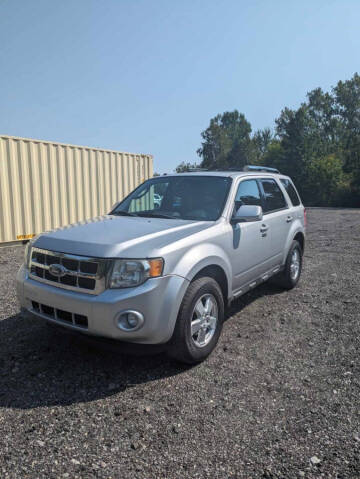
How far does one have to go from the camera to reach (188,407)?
2.63 meters

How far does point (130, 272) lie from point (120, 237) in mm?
394

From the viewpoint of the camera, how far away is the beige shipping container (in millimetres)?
8656

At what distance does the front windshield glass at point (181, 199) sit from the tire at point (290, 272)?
1958mm

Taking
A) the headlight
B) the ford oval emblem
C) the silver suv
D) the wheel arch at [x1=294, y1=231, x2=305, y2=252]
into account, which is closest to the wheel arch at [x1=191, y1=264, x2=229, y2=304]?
the silver suv

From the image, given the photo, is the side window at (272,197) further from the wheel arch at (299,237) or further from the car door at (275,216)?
the wheel arch at (299,237)

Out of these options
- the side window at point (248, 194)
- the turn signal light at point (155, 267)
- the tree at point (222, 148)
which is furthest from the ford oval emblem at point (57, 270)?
the tree at point (222, 148)

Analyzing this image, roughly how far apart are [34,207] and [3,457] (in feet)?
25.9

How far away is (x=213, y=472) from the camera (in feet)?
6.64

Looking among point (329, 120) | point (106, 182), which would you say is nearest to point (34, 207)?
point (106, 182)

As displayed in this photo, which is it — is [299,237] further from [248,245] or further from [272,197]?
[248,245]

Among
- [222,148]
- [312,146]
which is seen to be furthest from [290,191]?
[222,148]

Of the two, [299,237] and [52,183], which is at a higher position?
[52,183]

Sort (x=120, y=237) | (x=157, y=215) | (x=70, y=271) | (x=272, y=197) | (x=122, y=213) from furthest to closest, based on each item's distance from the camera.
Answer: (x=272, y=197) → (x=122, y=213) → (x=157, y=215) → (x=120, y=237) → (x=70, y=271)

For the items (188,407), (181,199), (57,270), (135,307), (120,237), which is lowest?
(188,407)
